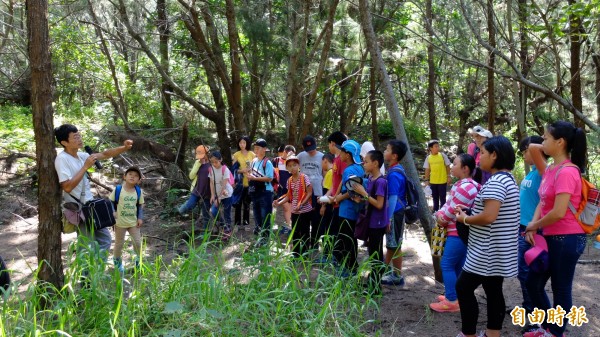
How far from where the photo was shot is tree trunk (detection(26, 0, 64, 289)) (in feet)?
14.4

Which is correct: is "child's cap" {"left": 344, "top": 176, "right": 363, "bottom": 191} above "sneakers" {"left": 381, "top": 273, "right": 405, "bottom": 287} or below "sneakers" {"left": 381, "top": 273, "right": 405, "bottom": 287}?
above

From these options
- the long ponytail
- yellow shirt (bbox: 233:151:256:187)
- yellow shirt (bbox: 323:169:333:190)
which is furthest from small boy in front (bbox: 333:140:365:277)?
yellow shirt (bbox: 233:151:256:187)

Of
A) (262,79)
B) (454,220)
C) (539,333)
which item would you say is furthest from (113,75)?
(539,333)

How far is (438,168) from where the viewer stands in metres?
10.2

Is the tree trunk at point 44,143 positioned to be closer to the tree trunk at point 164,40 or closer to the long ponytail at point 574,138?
the long ponytail at point 574,138

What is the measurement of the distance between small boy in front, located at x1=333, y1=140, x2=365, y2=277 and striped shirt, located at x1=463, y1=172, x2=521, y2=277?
6.08 ft

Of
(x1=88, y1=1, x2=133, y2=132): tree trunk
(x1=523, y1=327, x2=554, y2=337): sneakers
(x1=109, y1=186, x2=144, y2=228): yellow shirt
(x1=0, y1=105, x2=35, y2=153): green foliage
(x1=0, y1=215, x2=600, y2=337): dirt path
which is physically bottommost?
(x1=0, y1=215, x2=600, y2=337): dirt path

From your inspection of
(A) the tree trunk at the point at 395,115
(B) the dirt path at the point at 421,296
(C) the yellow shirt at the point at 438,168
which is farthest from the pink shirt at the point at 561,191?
(C) the yellow shirt at the point at 438,168

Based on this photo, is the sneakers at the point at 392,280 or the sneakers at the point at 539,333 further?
the sneakers at the point at 392,280

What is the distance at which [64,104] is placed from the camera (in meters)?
18.8

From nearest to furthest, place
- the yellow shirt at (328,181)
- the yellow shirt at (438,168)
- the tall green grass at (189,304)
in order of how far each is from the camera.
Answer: the tall green grass at (189,304), the yellow shirt at (328,181), the yellow shirt at (438,168)

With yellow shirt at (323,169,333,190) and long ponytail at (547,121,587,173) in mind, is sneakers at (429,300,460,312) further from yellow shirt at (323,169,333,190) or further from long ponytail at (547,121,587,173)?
yellow shirt at (323,169,333,190)

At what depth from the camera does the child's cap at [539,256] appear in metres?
4.18

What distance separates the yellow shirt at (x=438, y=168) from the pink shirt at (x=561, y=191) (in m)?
5.93
